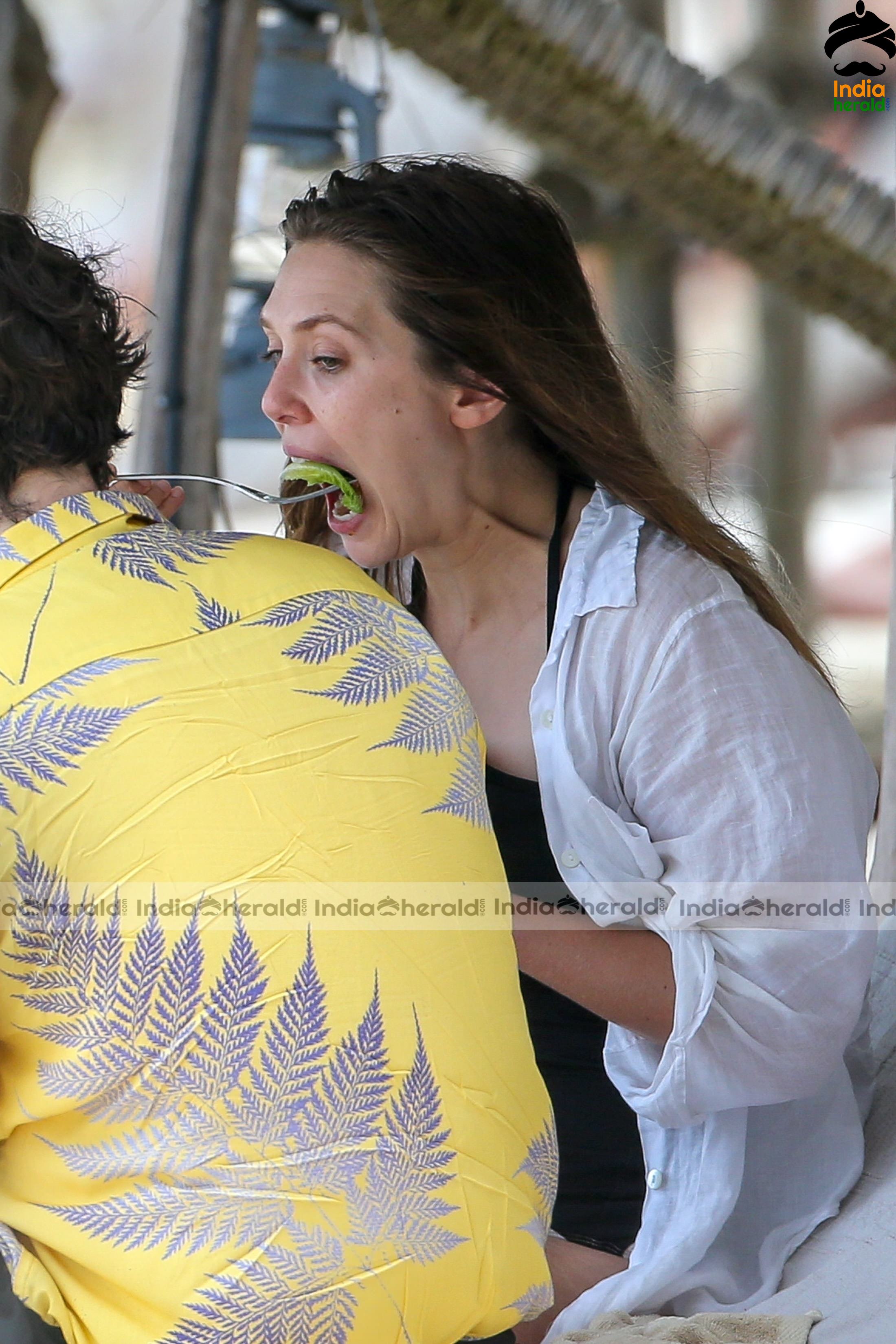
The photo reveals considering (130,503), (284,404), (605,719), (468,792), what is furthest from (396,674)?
(284,404)

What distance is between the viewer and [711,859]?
118 centimetres

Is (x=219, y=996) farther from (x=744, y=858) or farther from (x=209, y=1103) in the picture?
(x=744, y=858)

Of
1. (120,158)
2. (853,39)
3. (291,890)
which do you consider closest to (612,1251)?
(291,890)

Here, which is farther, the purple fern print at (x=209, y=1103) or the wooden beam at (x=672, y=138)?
the wooden beam at (x=672, y=138)

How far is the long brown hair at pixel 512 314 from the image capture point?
4.30 feet

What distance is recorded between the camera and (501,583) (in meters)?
1.42

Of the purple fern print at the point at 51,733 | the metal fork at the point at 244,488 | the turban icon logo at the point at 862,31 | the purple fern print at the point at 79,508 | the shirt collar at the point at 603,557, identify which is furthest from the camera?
the turban icon logo at the point at 862,31

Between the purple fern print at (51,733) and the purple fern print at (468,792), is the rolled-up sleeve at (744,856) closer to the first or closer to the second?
the purple fern print at (468,792)

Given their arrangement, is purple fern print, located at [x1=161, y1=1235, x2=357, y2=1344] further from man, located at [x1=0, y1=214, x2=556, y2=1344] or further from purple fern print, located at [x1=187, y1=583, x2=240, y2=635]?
purple fern print, located at [x1=187, y1=583, x2=240, y2=635]

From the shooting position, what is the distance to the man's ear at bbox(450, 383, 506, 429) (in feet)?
4.39

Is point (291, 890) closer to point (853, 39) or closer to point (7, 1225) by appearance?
point (7, 1225)

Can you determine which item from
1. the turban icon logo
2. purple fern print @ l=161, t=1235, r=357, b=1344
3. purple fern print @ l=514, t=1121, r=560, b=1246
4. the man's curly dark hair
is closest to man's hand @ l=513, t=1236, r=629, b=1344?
purple fern print @ l=514, t=1121, r=560, b=1246

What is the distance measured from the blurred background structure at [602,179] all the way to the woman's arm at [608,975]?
50 cm

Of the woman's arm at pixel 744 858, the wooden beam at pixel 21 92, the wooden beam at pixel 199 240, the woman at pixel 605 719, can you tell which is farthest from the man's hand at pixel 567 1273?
the wooden beam at pixel 21 92
